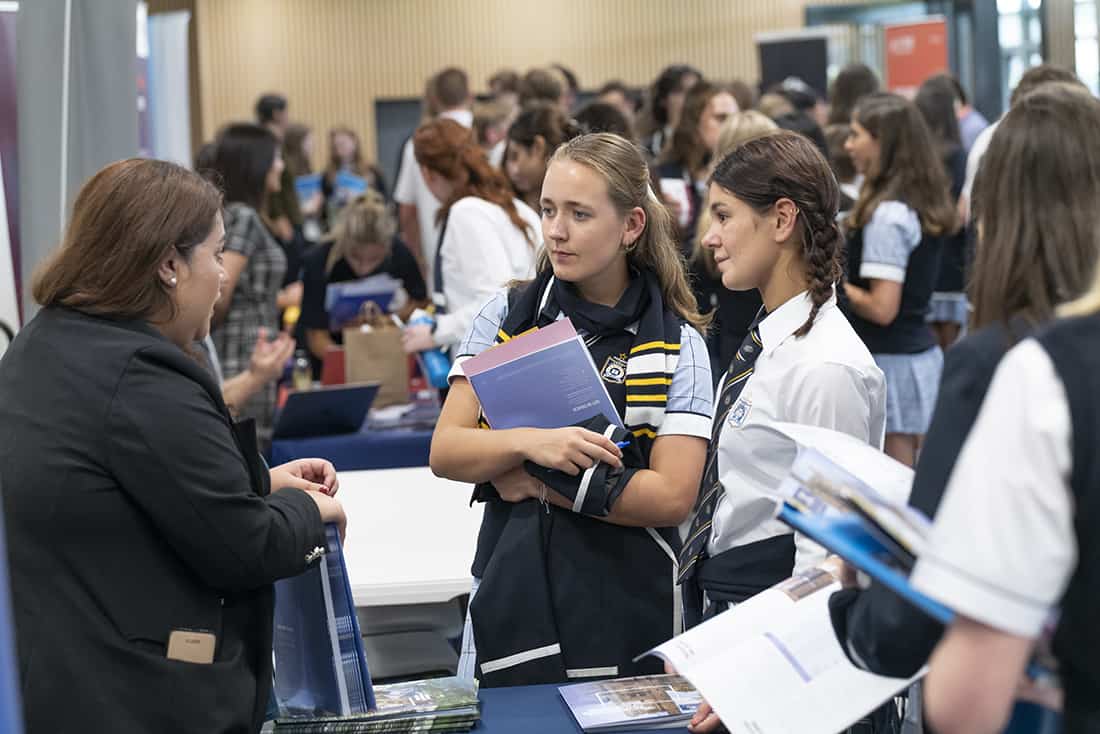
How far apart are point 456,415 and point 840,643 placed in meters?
1.01

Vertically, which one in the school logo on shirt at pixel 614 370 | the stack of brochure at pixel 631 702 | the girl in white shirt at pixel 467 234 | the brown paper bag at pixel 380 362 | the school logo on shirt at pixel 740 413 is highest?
the girl in white shirt at pixel 467 234

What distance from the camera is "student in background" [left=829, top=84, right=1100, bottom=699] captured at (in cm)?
117

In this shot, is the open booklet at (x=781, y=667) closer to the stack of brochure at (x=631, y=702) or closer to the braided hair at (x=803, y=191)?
the stack of brochure at (x=631, y=702)

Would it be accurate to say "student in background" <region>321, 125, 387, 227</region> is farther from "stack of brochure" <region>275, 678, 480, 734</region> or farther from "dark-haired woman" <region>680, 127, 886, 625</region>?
"stack of brochure" <region>275, 678, 480, 734</region>

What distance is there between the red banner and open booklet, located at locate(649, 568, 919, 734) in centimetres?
816

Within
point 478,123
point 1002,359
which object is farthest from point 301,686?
point 478,123

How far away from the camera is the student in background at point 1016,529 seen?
3.26 feet

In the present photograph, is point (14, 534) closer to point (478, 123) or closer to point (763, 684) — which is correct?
point (763, 684)

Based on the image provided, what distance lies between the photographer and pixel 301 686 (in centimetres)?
190

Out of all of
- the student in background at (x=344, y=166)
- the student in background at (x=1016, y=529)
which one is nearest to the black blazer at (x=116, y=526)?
the student in background at (x=1016, y=529)

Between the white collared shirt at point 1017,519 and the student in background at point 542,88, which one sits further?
the student in background at point 542,88

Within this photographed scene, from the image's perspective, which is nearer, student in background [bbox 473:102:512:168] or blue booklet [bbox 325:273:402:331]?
blue booklet [bbox 325:273:402:331]

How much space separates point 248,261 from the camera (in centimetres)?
475

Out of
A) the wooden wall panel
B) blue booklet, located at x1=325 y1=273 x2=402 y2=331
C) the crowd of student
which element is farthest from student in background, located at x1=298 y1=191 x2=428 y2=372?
the wooden wall panel
